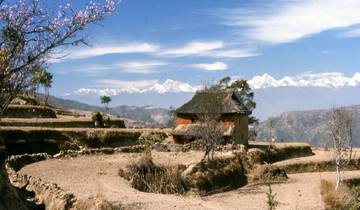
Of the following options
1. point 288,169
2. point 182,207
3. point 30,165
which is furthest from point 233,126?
point 182,207

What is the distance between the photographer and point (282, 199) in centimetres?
3412

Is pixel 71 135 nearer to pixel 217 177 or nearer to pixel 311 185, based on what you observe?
pixel 217 177

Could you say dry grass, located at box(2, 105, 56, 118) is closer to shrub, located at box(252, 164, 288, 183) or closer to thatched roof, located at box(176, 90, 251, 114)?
thatched roof, located at box(176, 90, 251, 114)

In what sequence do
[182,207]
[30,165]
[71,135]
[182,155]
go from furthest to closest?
1. [71,135]
2. [182,155]
3. [30,165]
4. [182,207]

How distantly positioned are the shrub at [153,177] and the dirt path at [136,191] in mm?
1062

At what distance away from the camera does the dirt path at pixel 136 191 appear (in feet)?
72.7

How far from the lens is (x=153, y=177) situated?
31.7 meters

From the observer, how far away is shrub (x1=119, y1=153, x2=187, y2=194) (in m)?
30.0

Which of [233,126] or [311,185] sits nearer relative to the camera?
[311,185]

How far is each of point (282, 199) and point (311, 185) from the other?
7.59 metres

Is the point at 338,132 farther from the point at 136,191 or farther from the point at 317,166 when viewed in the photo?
the point at 136,191

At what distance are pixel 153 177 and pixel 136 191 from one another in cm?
673

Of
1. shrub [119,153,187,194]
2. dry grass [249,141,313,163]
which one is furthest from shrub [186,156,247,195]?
dry grass [249,141,313,163]

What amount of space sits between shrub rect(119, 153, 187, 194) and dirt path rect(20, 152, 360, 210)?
106 cm
